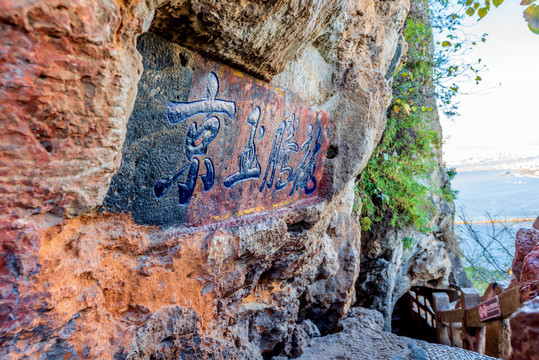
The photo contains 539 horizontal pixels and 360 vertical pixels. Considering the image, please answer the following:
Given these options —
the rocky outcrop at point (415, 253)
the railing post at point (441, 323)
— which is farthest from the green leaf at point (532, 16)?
the railing post at point (441, 323)

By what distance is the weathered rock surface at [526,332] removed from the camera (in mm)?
925

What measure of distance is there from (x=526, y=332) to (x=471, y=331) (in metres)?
4.23

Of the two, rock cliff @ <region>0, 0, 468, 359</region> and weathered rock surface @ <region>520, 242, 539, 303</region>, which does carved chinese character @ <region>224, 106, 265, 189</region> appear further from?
weathered rock surface @ <region>520, 242, 539, 303</region>

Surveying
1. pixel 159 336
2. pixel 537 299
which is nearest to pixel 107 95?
pixel 159 336

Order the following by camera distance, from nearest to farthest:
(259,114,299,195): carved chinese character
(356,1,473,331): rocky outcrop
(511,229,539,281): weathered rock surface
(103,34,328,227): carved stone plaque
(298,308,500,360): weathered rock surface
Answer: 1. (103,34,328,227): carved stone plaque
2. (511,229,539,281): weathered rock surface
3. (259,114,299,195): carved chinese character
4. (298,308,500,360): weathered rock surface
5. (356,1,473,331): rocky outcrop

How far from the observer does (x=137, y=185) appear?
176cm

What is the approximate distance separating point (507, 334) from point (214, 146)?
3812 mm

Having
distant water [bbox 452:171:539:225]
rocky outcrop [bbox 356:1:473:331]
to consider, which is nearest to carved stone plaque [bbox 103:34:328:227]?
rocky outcrop [bbox 356:1:473:331]

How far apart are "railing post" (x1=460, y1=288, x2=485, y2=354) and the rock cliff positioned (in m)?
2.37

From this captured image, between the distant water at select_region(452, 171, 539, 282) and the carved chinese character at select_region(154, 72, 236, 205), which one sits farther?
the distant water at select_region(452, 171, 539, 282)

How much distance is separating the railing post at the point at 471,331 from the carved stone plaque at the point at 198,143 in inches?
129

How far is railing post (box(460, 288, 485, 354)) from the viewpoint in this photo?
430 centimetres

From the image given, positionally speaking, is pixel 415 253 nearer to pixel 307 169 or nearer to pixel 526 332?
pixel 307 169

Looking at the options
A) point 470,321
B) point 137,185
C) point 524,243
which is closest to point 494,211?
point 470,321
